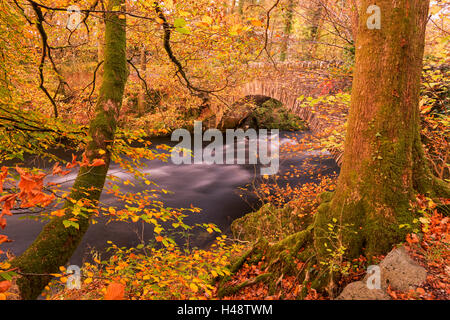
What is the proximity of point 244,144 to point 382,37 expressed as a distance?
1197cm

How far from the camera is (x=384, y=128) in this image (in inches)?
88.8

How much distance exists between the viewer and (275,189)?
909 centimetres

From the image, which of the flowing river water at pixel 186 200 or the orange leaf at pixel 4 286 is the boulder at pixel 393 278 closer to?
the orange leaf at pixel 4 286

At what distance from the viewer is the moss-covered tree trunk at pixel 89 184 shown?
2158 millimetres

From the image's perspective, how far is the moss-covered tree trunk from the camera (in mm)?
2158

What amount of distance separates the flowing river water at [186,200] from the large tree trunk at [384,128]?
2869 mm

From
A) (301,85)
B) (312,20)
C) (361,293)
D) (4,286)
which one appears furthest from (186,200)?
(4,286)

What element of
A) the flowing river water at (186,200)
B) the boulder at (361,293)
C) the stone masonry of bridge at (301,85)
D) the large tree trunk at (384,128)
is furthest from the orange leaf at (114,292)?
the stone masonry of bridge at (301,85)

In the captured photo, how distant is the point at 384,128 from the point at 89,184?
3.17m

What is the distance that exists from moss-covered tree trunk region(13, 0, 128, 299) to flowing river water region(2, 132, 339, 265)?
5.30 feet

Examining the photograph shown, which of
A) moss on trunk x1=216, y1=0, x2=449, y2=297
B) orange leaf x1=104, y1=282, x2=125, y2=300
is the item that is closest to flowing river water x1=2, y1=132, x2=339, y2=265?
moss on trunk x1=216, y1=0, x2=449, y2=297

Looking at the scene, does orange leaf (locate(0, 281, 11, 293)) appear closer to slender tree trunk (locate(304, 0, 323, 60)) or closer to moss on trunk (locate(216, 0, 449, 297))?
moss on trunk (locate(216, 0, 449, 297))
